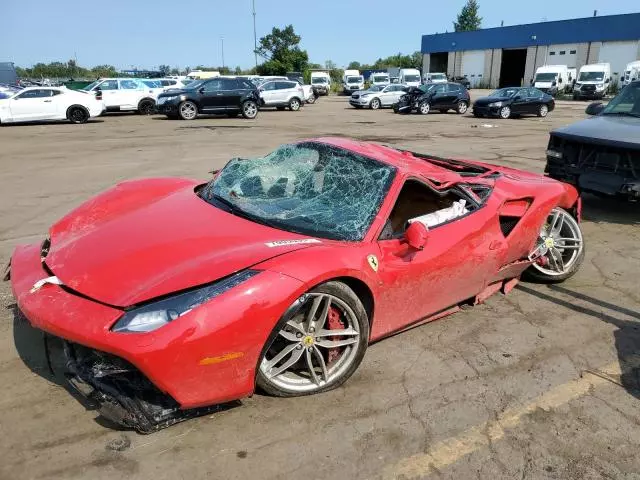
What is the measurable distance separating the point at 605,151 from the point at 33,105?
18939 millimetres

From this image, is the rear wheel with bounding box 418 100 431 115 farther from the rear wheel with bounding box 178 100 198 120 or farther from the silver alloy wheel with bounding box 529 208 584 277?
the silver alloy wheel with bounding box 529 208 584 277

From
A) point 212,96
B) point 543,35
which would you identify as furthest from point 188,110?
point 543,35

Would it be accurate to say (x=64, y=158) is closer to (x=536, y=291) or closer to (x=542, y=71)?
(x=536, y=291)

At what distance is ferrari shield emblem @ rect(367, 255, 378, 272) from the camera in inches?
115

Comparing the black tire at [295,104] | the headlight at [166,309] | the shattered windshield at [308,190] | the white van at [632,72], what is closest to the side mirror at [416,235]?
the shattered windshield at [308,190]

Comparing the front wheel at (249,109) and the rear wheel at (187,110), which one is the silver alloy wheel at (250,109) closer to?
the front wheel at (249,109)

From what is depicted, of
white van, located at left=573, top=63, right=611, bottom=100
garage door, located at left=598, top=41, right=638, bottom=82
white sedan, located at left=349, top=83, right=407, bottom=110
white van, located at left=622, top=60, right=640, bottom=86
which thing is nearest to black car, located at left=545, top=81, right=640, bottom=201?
white sedan, located at left=349, top=83, right=407, bottom=110

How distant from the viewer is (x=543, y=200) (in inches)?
164

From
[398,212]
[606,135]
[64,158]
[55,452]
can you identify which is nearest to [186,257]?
[55,452]

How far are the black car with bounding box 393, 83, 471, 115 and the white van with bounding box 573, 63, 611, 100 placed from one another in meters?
18.6

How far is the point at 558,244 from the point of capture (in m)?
4.51

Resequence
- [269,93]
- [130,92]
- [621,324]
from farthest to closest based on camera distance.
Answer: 1. [269,93]
2. [130,92]
3. [621,324]

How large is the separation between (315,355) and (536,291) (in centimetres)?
247

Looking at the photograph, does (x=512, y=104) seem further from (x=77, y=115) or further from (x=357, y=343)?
(x=357, y=343)
